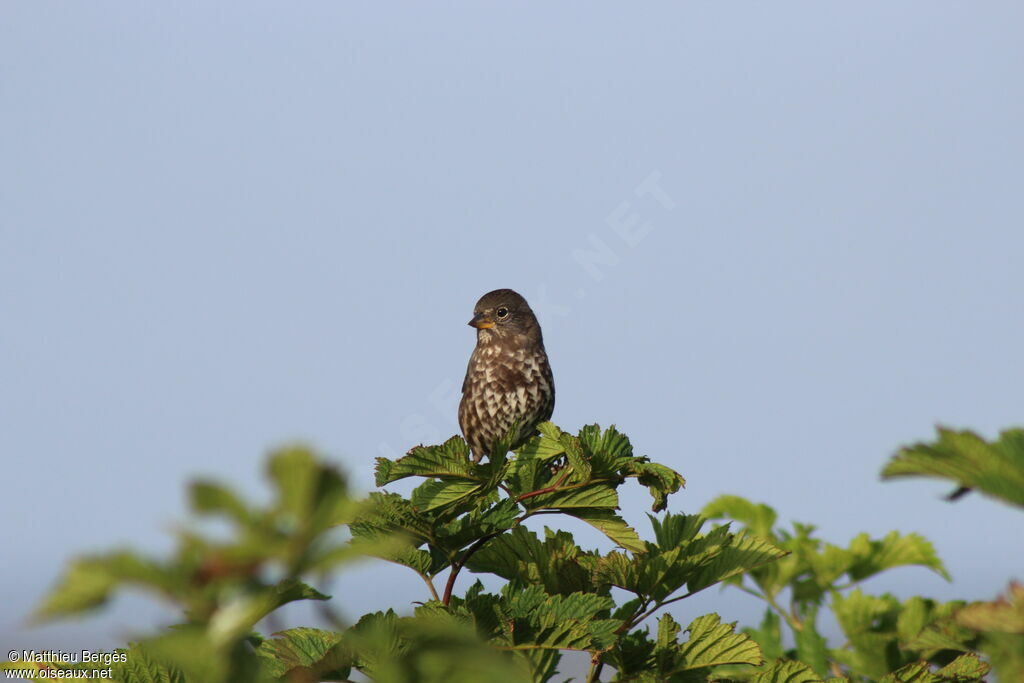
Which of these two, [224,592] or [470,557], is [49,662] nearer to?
[470,557]

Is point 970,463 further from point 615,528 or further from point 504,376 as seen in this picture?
point 504,376

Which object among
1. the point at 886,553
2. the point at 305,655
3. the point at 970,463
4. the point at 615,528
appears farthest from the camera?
the point at 886,553

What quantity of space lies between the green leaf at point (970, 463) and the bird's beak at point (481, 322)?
24.1ft

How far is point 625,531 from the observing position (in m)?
3.99

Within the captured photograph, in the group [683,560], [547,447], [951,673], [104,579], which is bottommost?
[951,673]

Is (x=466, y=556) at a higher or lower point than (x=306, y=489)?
higher

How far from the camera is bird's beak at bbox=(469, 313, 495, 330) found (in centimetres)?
922

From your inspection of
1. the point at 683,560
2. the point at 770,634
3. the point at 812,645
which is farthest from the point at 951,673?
the point at 770,634

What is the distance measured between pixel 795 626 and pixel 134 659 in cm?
450

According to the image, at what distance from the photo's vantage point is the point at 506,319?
30.2ft

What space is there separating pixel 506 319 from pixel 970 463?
7385 millimetres

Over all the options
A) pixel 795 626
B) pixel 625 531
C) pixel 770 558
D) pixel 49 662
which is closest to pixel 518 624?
pixel 625 531

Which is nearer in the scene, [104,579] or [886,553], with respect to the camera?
[104,579]

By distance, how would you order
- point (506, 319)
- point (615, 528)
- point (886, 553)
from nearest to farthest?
point (615, 528), point (886, 553), point (506, 319)
